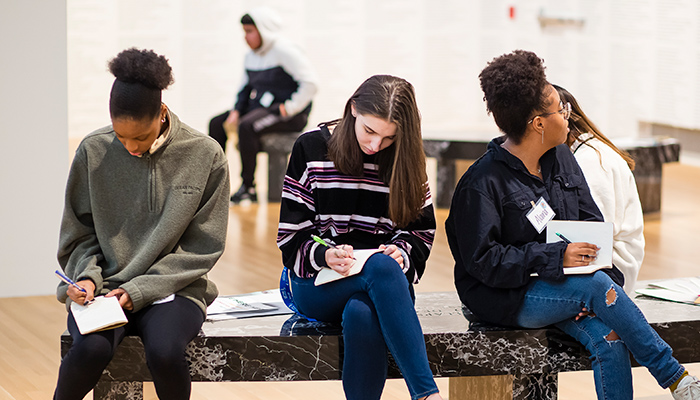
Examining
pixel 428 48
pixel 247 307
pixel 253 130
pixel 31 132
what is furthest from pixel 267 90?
pixel 247 307

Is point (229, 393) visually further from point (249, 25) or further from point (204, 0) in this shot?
point (204, 0)

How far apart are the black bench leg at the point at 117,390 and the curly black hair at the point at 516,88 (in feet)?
4.34

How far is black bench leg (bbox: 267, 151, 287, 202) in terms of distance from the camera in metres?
6.85

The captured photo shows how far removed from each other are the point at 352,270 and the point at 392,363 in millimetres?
302

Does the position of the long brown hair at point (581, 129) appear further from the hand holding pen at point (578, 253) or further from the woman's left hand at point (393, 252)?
the woman's left hand at point (393, 252)

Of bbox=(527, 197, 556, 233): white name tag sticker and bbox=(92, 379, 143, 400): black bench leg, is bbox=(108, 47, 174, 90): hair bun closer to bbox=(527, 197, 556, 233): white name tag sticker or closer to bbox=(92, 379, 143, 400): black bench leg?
bbox=(92, 379, 143, 400): black bench leg

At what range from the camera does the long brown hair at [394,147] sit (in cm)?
250

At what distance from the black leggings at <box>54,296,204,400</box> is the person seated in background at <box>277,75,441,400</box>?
1.29 feet

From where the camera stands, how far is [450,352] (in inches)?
102

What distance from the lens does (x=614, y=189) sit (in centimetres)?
284

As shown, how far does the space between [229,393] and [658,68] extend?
6836mm

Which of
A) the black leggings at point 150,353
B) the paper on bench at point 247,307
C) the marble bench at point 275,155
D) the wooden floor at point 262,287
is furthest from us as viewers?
the marble bench at point 275,155

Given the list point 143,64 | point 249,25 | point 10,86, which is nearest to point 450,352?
point 143,64

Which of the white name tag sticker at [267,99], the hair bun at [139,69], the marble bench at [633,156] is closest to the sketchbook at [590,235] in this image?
the hair bun at [139,69]
